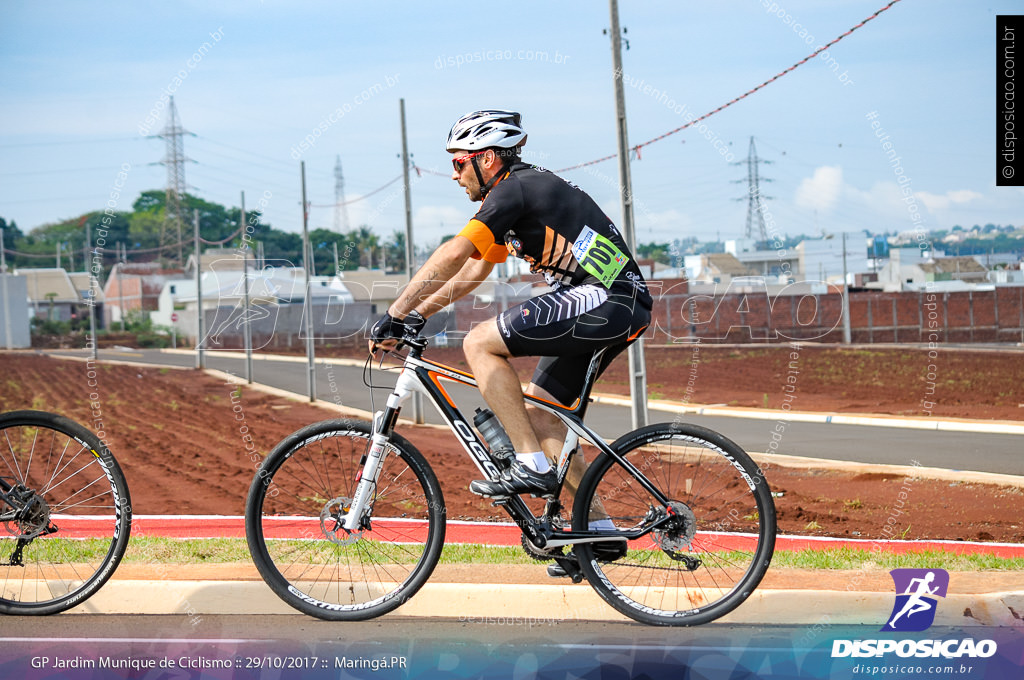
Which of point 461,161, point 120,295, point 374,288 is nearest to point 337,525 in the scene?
point 461,161

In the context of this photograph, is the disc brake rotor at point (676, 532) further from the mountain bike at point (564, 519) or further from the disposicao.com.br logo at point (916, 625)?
the disposicao.com.br logo at point (916, 625)

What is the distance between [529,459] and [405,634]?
0.96 m

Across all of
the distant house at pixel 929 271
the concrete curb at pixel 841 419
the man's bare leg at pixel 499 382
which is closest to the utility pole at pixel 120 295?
the distant house at pixel 929 271

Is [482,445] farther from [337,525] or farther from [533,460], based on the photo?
[337,525]

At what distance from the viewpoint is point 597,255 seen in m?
4.30

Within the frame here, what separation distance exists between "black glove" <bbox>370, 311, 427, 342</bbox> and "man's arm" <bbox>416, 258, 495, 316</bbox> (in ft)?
0.15

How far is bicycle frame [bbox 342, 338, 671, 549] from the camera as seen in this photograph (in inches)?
171

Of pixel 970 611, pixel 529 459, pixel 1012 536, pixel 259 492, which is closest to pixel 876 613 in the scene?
pixel 970 611

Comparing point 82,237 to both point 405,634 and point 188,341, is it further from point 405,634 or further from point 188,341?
point 405,634

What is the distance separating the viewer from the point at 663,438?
4.39 m

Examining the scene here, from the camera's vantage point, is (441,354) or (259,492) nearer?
(259,492)

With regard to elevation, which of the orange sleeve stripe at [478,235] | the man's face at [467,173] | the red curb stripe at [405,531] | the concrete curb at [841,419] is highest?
the man's face at [467,173]

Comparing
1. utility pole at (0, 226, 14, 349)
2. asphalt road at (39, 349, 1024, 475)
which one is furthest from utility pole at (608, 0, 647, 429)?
utility pole at (0, 226, 14, 349)

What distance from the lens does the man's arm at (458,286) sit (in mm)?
4379
